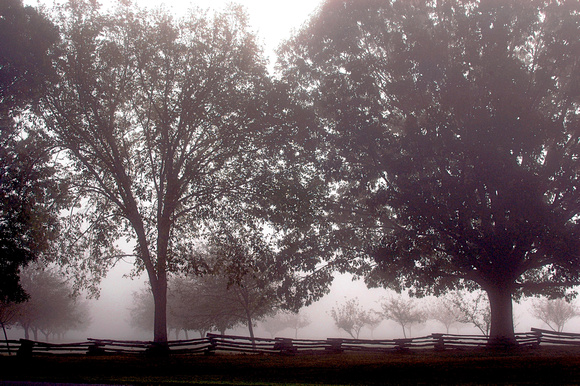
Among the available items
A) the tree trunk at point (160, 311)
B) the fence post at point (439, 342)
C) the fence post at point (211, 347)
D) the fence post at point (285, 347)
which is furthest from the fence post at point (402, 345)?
the tree trunk at point (160, 311)

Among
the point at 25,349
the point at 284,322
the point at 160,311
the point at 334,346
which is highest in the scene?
the point at 160,311

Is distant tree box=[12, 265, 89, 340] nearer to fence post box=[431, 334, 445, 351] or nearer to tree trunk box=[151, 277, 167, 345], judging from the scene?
tree trunk box=[151, 277, 167, 345]

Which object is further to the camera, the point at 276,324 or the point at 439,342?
the point at 276,324

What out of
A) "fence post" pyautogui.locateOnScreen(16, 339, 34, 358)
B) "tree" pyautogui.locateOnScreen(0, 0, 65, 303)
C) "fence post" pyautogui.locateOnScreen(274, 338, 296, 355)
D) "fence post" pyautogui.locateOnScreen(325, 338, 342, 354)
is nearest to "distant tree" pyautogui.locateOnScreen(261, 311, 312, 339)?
"fence post" pyautogui.locateOnScreen(325, 338, 342, 354)

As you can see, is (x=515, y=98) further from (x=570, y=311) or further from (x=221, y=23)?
(x=570, y=311)

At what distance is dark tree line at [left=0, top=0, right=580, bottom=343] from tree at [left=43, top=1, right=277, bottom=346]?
101mm

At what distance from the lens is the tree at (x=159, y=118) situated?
16.0 meters

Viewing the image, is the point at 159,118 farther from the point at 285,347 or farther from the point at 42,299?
the point at 42,299

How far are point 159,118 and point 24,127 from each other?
5.86m

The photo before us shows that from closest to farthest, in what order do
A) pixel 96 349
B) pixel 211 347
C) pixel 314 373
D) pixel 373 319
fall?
pixel 314 373, pixel 211 347, pixel 96 349, pixel 373 319

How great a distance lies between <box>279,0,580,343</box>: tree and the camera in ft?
47.4

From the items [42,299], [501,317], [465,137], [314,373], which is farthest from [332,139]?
[42,299]

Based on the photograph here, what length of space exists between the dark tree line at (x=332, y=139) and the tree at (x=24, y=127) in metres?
0.15

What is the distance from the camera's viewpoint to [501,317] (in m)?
17.7
